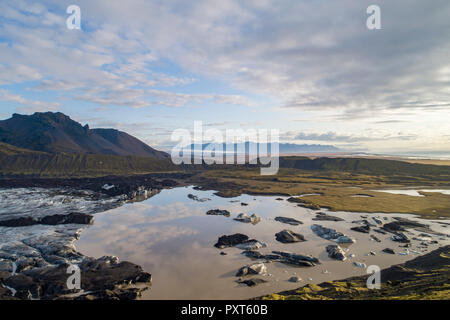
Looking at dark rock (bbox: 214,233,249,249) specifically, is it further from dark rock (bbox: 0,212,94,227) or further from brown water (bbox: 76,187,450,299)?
dark rock (bbox: 0,212,94,227)

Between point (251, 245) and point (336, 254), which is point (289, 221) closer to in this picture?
point (251, 245)

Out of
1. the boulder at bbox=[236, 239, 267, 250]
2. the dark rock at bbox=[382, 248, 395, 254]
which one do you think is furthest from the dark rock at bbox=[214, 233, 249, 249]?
the dark rock at bbox=[382, 248, 395, 254]

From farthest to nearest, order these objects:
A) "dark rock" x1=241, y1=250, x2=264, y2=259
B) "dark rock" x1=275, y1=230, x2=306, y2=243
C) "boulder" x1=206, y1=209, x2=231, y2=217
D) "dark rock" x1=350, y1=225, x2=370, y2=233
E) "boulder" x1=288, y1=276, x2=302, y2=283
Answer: "boulder" x1=206, y1=209, x2=231, y2=217
"dark rock" x1=350, y1=225, x2=370, y2=233
"dark rock" x1=275, y1=230, x2=306, y2=243
"dark rock" x1=241, y1=250, x2=264, y2=259
"boulder" x1=288, y1=276, x2=302, y2=283

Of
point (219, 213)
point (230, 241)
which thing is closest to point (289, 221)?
point (219, 213)

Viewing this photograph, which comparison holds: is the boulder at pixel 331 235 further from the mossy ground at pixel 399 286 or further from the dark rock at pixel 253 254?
the dark rock at pixel 253 254

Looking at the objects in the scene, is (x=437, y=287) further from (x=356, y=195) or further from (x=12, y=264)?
(x=356, y=195)

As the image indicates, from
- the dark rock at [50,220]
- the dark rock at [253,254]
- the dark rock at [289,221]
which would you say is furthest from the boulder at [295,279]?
the dark rock at [50,220]
